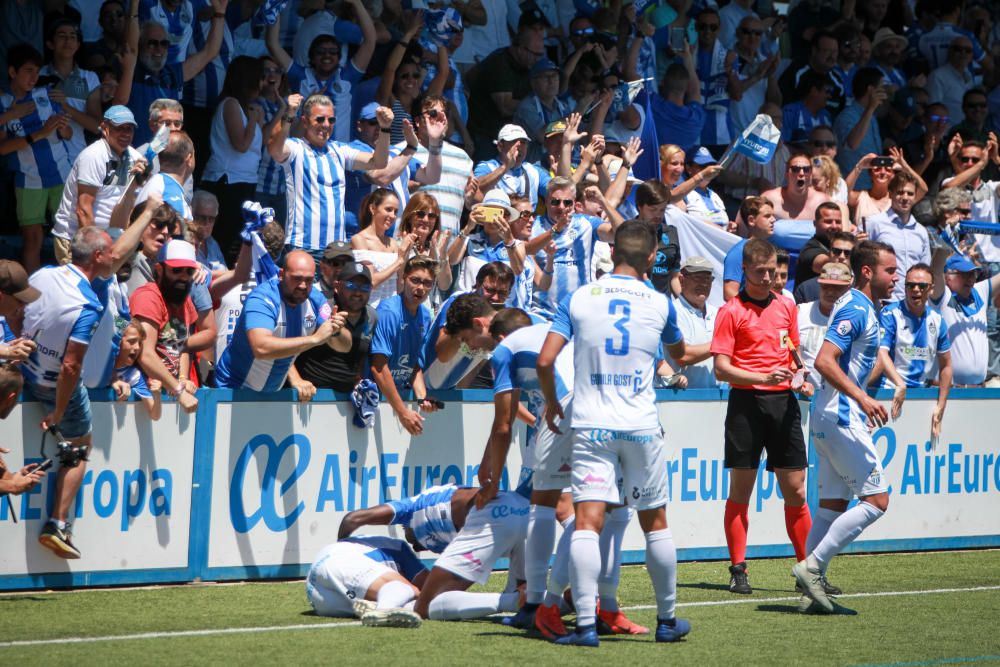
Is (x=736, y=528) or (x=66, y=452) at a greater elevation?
(x=66, y=452)

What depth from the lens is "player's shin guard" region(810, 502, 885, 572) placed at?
328 inches

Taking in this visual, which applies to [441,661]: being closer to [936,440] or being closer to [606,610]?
[606,610]

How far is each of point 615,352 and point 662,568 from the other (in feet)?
3.70

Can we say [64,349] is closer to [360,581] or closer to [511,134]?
[360,581]

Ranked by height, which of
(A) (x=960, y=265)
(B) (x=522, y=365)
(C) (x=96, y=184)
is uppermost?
(C) (x=96, y=184)

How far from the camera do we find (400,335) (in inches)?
391

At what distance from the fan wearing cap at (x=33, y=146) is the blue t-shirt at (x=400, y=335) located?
10.0 ft

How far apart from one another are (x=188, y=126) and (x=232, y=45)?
39.0 inches

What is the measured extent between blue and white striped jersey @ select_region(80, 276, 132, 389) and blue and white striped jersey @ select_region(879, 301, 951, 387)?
20.8ft

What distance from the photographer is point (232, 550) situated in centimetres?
910

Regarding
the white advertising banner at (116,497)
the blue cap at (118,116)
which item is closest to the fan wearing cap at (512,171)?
the blue cap at (118,116)

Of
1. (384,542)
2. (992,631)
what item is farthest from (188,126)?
(992,631)

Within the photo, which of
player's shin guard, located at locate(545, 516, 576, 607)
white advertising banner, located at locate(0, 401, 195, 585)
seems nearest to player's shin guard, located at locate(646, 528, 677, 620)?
player's shin guard, located at locate(545, 516, 576, 607)

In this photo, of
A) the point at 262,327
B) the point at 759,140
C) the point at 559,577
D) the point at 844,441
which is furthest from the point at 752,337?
the point at 759,140
